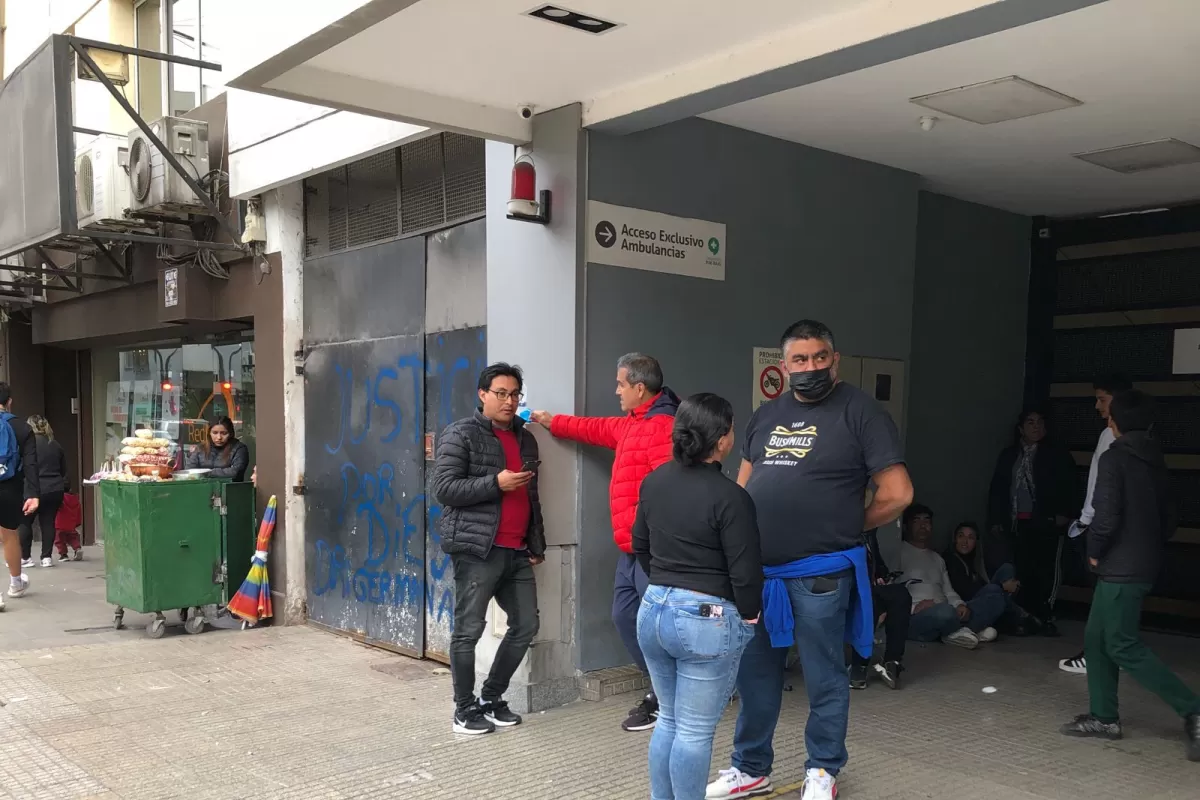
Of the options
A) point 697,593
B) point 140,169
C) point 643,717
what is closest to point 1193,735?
point 643,717

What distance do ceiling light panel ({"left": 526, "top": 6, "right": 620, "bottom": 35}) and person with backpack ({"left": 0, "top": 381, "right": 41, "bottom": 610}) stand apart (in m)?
7.01

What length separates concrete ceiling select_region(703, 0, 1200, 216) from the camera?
4430 millimetres

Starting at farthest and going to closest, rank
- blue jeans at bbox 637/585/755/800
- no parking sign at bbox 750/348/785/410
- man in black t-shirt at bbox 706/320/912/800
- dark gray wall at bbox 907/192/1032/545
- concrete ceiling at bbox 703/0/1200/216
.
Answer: dark gray wall at bbox 907/192/1032/545 < no parking sign at bbox 750/348/785/410 < concrete ceiling at bbox 703/0/1200/216 < man in black t-shirt at bbox 706/320/912/800 < blue jeans at bbox 637/585/755/800

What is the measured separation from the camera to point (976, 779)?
425cm

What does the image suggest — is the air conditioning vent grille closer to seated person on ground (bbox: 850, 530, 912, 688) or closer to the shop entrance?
the shop entrance

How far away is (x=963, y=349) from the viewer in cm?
789

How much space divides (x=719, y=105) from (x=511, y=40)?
1144mm

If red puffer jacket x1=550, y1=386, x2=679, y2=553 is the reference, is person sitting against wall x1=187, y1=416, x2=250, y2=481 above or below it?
below

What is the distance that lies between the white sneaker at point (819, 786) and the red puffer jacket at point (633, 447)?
53.3 inches

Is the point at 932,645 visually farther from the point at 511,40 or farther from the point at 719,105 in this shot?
the point at 511,40

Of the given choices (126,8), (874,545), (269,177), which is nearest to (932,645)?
(874,545)

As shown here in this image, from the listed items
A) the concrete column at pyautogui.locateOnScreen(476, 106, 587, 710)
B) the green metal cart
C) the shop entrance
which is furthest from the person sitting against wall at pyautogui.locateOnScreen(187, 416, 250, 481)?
the concrete column at pyautogui.locateOnScreen(476, 106, 587, 710)

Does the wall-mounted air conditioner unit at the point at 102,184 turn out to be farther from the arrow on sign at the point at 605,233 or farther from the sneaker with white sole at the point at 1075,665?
the sneaker with white sole at the point at 1075,665

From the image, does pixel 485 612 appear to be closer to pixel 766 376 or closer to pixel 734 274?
pixel 766 376
